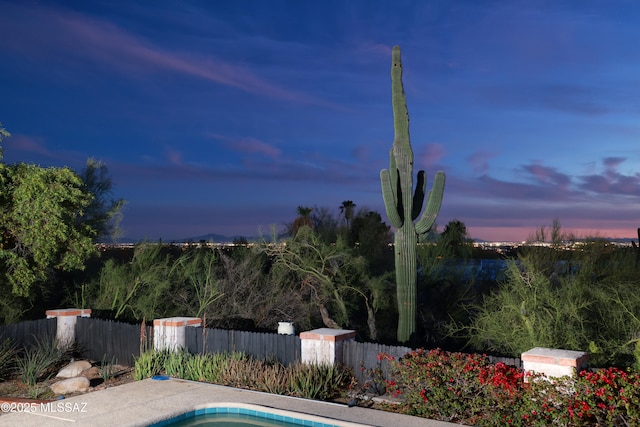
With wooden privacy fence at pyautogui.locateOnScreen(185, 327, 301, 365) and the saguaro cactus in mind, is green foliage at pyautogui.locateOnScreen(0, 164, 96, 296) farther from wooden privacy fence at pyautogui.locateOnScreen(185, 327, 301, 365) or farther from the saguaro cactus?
the saguaro cactus

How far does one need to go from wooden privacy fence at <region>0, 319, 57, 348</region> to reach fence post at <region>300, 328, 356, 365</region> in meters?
6.61

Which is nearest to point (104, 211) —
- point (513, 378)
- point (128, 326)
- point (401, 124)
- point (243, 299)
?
point (243, 299)

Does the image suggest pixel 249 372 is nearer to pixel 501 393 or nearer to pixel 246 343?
pixel 246 343

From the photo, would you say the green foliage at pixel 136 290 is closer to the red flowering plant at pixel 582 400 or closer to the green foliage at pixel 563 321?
the green foliage at pixel 563 321

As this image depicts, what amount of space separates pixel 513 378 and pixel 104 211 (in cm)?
1648

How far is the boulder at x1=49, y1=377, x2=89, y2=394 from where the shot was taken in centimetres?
1064

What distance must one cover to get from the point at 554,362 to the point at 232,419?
472 cm

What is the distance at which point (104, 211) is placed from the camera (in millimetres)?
20922

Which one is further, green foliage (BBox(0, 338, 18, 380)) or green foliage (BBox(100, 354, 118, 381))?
green foliage (BBox(0, 338, 18, 380))

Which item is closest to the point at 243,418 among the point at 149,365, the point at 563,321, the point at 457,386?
the point at 457,386

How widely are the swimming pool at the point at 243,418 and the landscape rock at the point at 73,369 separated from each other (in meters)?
4.30

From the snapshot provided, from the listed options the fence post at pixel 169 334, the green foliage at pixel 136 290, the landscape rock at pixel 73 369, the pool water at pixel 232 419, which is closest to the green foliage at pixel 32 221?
the green foliage at pixel 136 290

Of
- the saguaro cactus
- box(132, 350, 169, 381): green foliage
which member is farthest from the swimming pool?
the saguaro cactus

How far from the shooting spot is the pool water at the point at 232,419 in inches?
334
